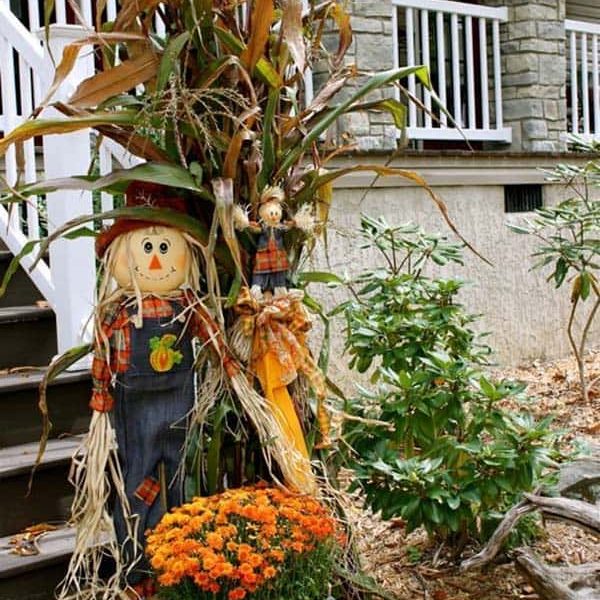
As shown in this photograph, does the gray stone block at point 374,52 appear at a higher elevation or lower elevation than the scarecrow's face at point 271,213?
higher

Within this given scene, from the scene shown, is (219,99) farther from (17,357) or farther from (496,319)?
(496,319)

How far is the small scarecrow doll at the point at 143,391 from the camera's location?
2936 mm

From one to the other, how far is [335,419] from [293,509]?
433 millimetres

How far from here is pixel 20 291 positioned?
4.28 meters

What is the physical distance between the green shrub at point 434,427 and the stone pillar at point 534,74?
151 inches

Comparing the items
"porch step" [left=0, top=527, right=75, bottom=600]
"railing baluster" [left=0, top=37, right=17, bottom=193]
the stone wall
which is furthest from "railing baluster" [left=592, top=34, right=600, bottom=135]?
"porch step" [left=0, top=527, right=75, bottom=600]

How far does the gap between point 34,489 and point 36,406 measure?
13.8 inches

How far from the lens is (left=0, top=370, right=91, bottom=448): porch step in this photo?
363cm

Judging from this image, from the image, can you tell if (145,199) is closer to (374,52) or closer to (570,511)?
(570,511)

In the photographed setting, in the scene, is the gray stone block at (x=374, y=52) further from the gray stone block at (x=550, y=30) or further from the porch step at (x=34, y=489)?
the porch step at (x=34, y=489)

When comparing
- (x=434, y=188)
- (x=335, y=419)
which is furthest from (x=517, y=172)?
(x=335, y=419)

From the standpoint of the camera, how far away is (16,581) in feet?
10.2

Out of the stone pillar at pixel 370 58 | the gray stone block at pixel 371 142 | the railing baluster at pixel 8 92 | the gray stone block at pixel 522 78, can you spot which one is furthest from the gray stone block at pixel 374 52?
the railing baluster at pixel 8 92

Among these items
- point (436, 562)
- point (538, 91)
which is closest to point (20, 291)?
point (436, 562)
